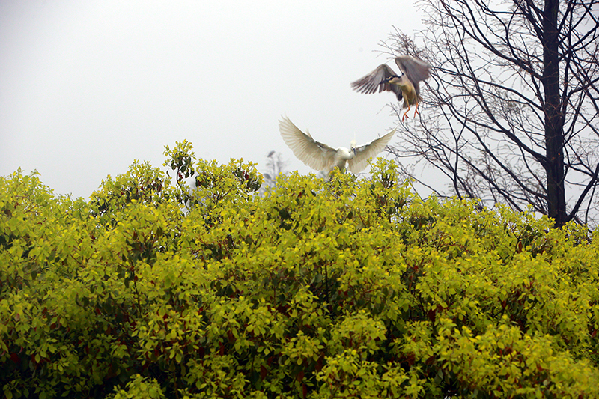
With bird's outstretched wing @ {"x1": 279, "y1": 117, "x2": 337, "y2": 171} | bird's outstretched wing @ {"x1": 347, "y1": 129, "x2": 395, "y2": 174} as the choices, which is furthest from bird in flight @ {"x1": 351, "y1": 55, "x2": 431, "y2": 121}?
bird's outstretched wing @ {"x1": 279, "y1": 117, "x2": 337, "y2": 171}

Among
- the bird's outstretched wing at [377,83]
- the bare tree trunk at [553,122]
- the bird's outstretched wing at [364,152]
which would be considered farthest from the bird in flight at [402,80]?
the bare tree trunk at [553,122]

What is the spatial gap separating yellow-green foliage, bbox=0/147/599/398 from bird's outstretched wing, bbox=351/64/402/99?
417cm

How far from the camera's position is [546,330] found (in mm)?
4988

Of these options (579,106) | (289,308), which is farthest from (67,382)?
(579,106)

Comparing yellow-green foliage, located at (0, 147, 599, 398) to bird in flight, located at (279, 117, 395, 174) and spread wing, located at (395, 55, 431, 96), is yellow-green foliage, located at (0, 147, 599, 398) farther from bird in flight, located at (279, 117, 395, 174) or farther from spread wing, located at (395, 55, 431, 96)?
spread wing, located at (395, 55, 431, 96)

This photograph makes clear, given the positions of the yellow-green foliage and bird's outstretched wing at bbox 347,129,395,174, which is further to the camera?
A: bird's outstretched wing at bbox 347,129,395,174

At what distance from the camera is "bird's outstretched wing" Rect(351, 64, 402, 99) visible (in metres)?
9.14

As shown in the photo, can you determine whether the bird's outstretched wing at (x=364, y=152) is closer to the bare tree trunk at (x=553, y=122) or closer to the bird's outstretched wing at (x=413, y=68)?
the bird's outstretched wing at (x=413, y=68)

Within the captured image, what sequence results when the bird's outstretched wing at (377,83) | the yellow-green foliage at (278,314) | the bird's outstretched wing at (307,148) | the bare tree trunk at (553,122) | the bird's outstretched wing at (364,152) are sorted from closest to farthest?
the yellow-green foliage at (278,314) → the bird's outstretched wing at (307,148) → the bird's outstretched wing at (377,83) → the bird's outstretched wing at (364,152) → the bare tree trunk at (553,122)

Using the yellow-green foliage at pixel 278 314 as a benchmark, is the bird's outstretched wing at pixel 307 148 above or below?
above

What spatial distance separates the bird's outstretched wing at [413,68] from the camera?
27.5 ft

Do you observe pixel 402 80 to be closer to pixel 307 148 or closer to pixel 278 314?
pixel 307 148

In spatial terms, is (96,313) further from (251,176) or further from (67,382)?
(251,176)

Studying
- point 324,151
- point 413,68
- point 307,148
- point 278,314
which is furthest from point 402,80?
point 278,314
